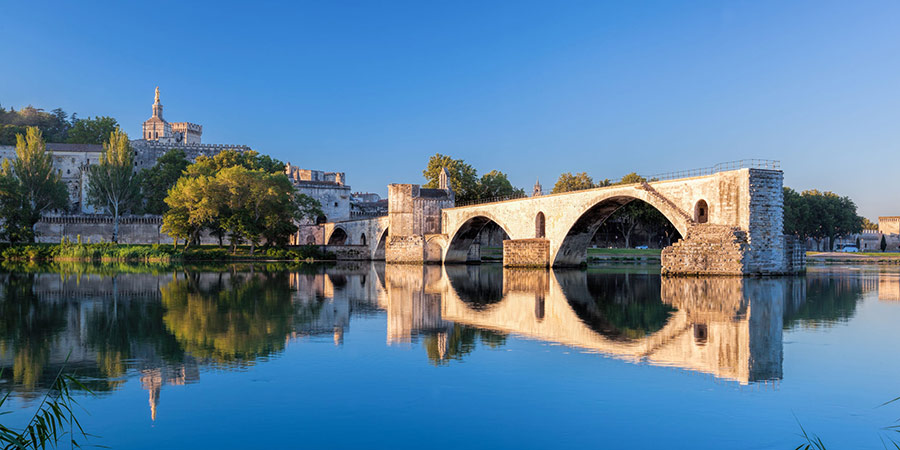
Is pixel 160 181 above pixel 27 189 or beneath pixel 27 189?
above

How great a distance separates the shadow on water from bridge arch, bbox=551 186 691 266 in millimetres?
6952

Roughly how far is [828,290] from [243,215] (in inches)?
1495

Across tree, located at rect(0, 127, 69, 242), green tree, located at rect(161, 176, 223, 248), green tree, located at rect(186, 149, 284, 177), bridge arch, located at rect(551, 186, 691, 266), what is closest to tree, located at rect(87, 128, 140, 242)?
tree, located at rect(0, 127, 69, 242)

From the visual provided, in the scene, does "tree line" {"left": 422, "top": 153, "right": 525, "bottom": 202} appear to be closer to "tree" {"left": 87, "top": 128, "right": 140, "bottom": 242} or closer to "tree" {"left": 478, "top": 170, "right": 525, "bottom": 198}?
"tree" {"left": 478, "top": 170, "right": 525, "bottom": 198}

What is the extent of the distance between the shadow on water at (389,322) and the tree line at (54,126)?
76244 mm

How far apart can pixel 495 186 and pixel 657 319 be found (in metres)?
56.4

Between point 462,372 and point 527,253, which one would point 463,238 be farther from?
point 462,372

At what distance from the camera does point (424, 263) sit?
5184 cm

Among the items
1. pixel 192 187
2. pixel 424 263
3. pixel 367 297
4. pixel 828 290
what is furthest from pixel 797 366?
pixel 192 187

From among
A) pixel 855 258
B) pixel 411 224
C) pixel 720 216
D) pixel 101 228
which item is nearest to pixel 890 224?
pixel 855 258

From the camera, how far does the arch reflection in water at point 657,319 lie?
1023cm

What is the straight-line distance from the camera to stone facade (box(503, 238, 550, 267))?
4122cm

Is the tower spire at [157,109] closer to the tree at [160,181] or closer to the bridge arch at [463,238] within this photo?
the tree at [160,181]

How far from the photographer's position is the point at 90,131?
96.5 m
